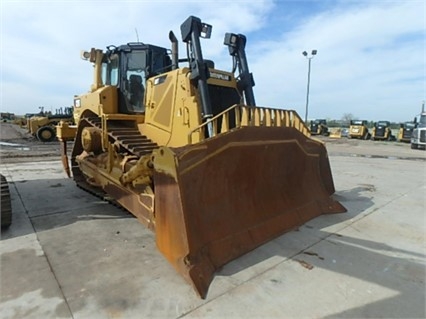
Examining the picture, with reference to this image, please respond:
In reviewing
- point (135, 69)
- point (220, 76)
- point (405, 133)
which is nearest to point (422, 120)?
point (405, 133)

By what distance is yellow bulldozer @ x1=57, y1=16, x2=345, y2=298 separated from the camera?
10.1 feet

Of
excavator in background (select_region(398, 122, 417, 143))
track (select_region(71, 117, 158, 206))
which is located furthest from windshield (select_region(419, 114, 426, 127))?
track (select_region(71, 117, 158, 206))

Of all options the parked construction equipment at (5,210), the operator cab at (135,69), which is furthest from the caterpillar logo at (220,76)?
the parked construction equipment at (5,210)

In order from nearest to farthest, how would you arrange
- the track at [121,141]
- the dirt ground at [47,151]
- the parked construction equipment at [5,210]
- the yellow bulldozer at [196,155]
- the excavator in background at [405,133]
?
the yellow bulldozer at [196,155] < the parked construction equipment at [5,210] < the track at [121,141] < the dirt ground at [47,151] < the excavator in background at [405,133]

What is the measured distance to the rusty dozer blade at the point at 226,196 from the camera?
2.96m

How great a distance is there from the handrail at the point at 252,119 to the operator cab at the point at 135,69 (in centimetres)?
186

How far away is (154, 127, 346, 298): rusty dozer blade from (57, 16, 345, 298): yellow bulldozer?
0.04 feet

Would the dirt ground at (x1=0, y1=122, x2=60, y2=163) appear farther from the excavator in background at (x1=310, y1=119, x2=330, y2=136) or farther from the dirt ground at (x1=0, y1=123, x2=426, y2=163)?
the excavator in background at (x1=310, y1=119, x2=330, y2=136)

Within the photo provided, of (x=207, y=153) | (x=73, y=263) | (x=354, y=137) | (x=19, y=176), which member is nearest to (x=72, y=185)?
(x=19, y=176)

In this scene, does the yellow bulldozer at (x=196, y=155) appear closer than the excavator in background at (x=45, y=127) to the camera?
Yes

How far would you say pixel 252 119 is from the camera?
3770mm

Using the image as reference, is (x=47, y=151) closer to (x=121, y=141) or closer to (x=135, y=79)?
(x=135, y=79)

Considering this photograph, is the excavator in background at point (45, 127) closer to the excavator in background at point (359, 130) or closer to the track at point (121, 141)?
the track at point (121, 141)

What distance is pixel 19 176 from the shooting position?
7.95 metres
